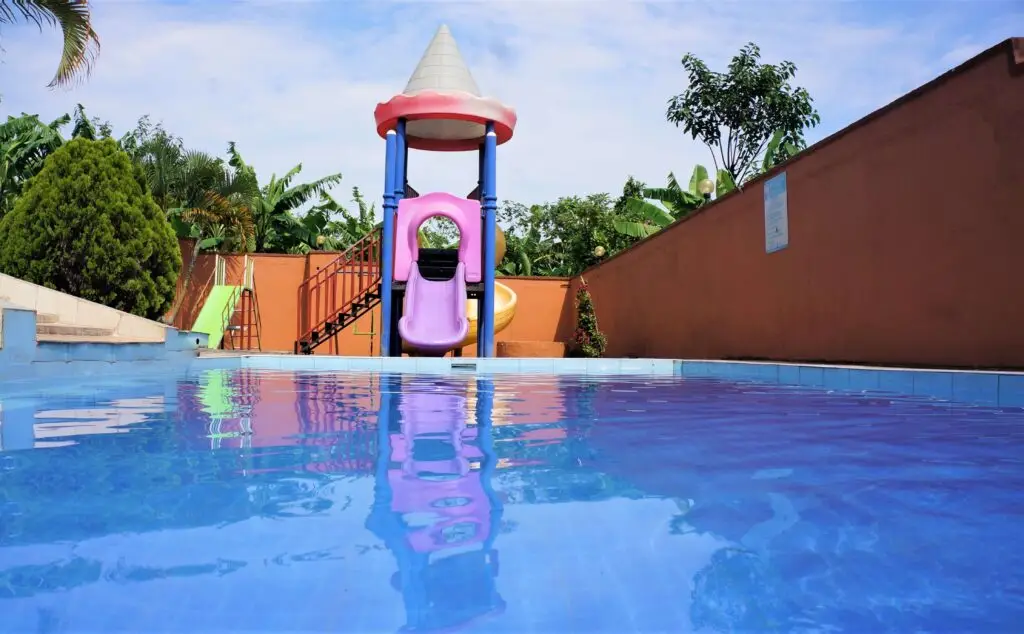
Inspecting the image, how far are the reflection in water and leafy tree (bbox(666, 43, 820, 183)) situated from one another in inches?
843

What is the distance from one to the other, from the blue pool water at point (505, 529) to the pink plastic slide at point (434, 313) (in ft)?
28.0

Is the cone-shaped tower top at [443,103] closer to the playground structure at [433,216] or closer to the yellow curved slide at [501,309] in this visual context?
the playground structure at [433,216]

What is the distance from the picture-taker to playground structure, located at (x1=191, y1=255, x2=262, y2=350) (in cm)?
1354

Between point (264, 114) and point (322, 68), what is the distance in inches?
172

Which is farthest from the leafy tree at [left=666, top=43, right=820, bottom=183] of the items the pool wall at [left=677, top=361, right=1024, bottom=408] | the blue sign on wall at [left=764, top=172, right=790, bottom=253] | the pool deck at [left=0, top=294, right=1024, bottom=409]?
the pool wall at [left=677, top=361, right=1024, bottom=408]

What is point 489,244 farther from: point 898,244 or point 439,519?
point 439,519

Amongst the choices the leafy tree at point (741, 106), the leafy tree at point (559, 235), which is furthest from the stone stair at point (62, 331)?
the leafy tree at point (741, 106)

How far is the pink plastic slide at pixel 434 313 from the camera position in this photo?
40.1 ft

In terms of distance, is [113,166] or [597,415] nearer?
[597,415]

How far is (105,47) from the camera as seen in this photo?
11.3m

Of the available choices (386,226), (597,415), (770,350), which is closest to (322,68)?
(386,226)

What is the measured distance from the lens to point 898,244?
7.50 meters

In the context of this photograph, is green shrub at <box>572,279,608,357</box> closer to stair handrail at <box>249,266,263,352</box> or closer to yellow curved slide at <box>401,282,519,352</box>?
yellow curved slide at <box>401,282,519,352</box>

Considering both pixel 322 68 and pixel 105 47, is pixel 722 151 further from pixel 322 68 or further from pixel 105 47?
pixel 105 47
